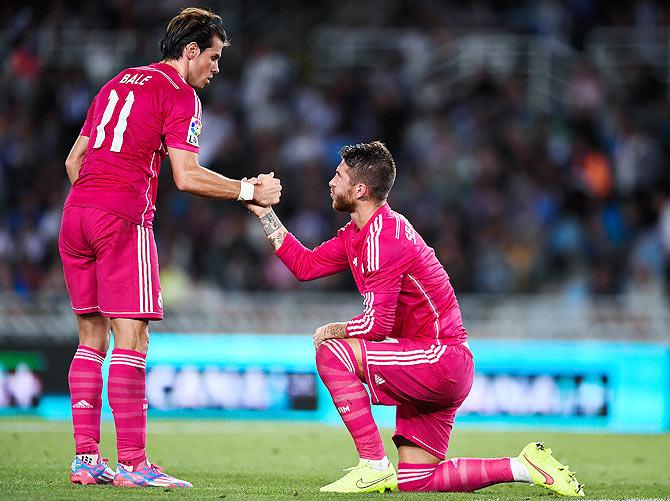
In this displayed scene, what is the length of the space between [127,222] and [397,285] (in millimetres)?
1466

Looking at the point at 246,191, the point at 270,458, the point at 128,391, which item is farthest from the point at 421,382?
the point at 270,458

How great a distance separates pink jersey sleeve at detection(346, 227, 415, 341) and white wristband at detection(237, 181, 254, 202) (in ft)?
2.56

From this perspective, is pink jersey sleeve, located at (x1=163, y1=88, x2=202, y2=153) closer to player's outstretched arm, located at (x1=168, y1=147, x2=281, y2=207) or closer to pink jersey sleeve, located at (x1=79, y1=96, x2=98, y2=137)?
player's outstretched arm, located at (x1=168, y1=147, x2=281, y2=207)

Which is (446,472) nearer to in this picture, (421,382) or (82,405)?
(421,382)

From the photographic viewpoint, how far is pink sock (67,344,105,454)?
6594mm

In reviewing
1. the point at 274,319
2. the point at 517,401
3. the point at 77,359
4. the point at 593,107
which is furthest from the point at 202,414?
the point at 593,107

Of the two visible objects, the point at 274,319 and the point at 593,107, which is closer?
the point at 274,319

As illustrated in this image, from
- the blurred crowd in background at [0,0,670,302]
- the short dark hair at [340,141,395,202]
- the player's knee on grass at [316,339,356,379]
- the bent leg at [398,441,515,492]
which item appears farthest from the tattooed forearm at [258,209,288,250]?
the blurred crowd in background at [0,0,670,302]

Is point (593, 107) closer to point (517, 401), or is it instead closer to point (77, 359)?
point (517, 401)

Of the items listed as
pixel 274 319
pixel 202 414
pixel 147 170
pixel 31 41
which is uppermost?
pixel 31 41

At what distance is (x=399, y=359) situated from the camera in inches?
252

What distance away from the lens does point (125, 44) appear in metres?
17.2

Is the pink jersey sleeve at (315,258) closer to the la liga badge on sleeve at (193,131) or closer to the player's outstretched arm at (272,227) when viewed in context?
the player's outstretched arm at (272,227)

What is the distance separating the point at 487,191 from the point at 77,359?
9.35 m
